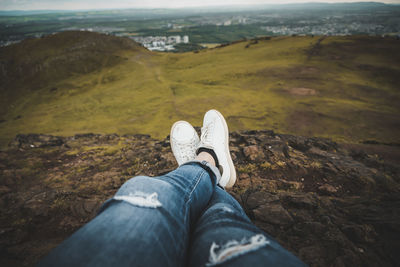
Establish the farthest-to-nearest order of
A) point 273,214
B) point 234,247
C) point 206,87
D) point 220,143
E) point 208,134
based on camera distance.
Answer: point 206,87, point 208,134, point 220,143, point 273,214, point 234,247

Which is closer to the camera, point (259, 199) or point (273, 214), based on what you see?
point (273, 214)

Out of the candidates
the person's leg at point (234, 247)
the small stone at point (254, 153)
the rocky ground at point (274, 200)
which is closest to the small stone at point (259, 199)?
the rocky ground at point (274, 200)

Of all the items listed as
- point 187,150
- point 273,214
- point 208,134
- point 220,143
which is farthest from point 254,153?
point 273,214

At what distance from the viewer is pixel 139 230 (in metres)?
1.06

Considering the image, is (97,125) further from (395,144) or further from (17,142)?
(395,144)

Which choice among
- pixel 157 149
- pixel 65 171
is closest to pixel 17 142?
pixel 65 171

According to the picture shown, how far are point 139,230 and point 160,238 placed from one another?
0.45 ft

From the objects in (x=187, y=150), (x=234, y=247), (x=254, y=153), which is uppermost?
(x=234, y=247)

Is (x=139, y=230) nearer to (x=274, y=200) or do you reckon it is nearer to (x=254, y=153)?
(x=274, y=200)

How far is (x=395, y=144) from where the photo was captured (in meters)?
8.88

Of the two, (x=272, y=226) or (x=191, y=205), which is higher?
(x=191, y=205)

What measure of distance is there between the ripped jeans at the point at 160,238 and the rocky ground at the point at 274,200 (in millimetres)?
1051

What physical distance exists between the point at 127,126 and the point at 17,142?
6.46 metres

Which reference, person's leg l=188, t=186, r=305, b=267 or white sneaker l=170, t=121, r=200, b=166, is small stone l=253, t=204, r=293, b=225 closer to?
person's leg l=188, t=186, r=305, b=267
